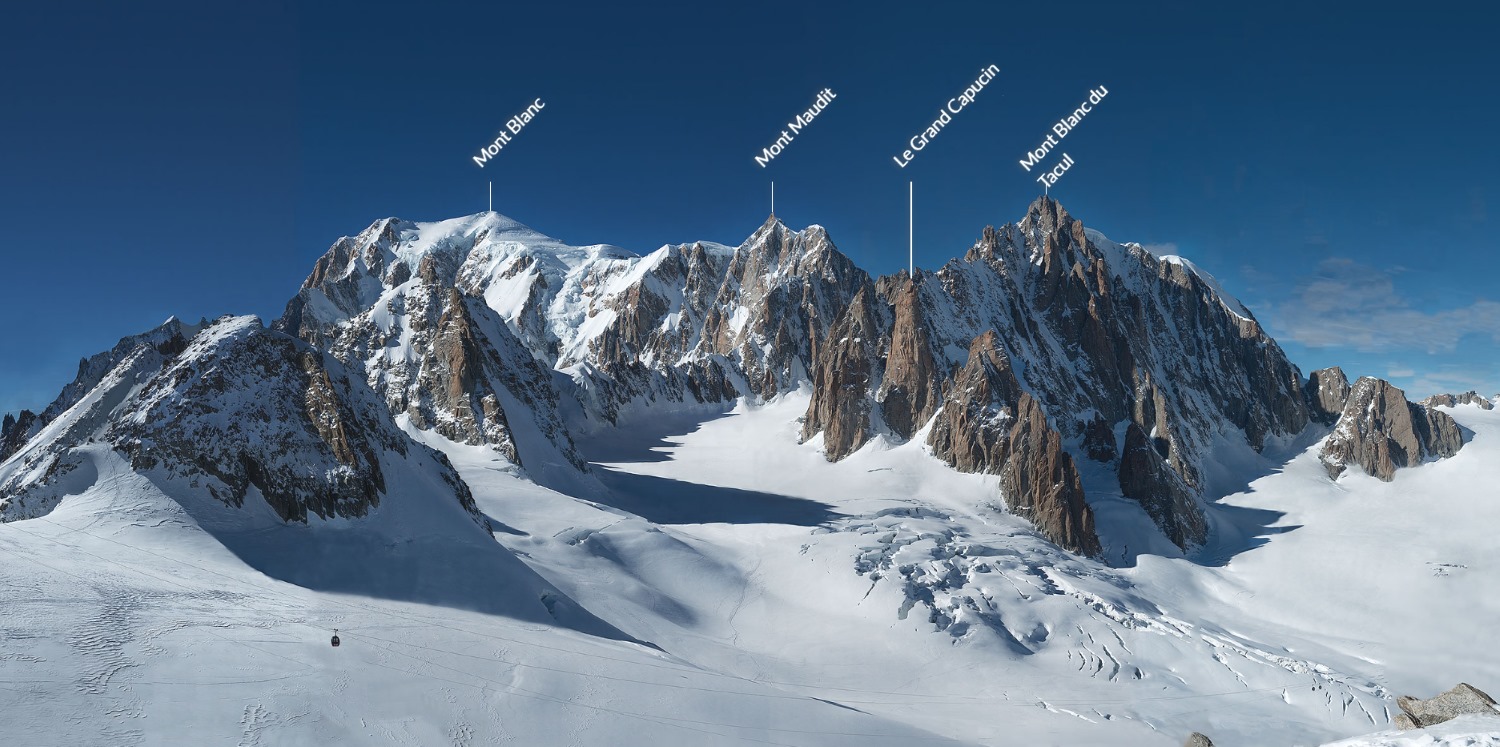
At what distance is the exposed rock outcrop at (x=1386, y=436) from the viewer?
340ft

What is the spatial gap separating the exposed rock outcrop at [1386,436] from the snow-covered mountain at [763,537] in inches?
19.5

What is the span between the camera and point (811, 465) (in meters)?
90.7

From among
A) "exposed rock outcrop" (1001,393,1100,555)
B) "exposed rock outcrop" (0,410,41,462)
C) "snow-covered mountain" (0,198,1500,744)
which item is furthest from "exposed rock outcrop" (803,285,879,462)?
"exposed rock outcrop" (0,410,41,462)

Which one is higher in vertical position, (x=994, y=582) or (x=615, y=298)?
(x=615, y=298)

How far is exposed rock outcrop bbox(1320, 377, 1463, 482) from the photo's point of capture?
103688mm

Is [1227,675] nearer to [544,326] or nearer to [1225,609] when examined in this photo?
[1225,609]

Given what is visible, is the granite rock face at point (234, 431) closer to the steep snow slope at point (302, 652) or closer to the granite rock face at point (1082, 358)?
the steep snow slope at point (302, 652)

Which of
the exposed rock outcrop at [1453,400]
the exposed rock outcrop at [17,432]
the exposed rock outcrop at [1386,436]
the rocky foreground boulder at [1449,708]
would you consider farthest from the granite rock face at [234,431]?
the exposed rock outcrop at [1453,400]

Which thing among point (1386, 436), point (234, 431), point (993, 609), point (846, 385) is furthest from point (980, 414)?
point (1386, 436)

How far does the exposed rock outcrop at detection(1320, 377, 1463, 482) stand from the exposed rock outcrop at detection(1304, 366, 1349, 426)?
22.4 meters

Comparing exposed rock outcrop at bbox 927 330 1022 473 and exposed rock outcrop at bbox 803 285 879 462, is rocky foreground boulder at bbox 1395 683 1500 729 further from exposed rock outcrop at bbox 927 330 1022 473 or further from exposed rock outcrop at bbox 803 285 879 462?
exposed rock outcrop at bbox 803 285 879 462

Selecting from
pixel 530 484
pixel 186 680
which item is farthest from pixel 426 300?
pixel 186 680

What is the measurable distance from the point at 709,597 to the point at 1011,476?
131 ft

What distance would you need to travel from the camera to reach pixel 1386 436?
346 feet
